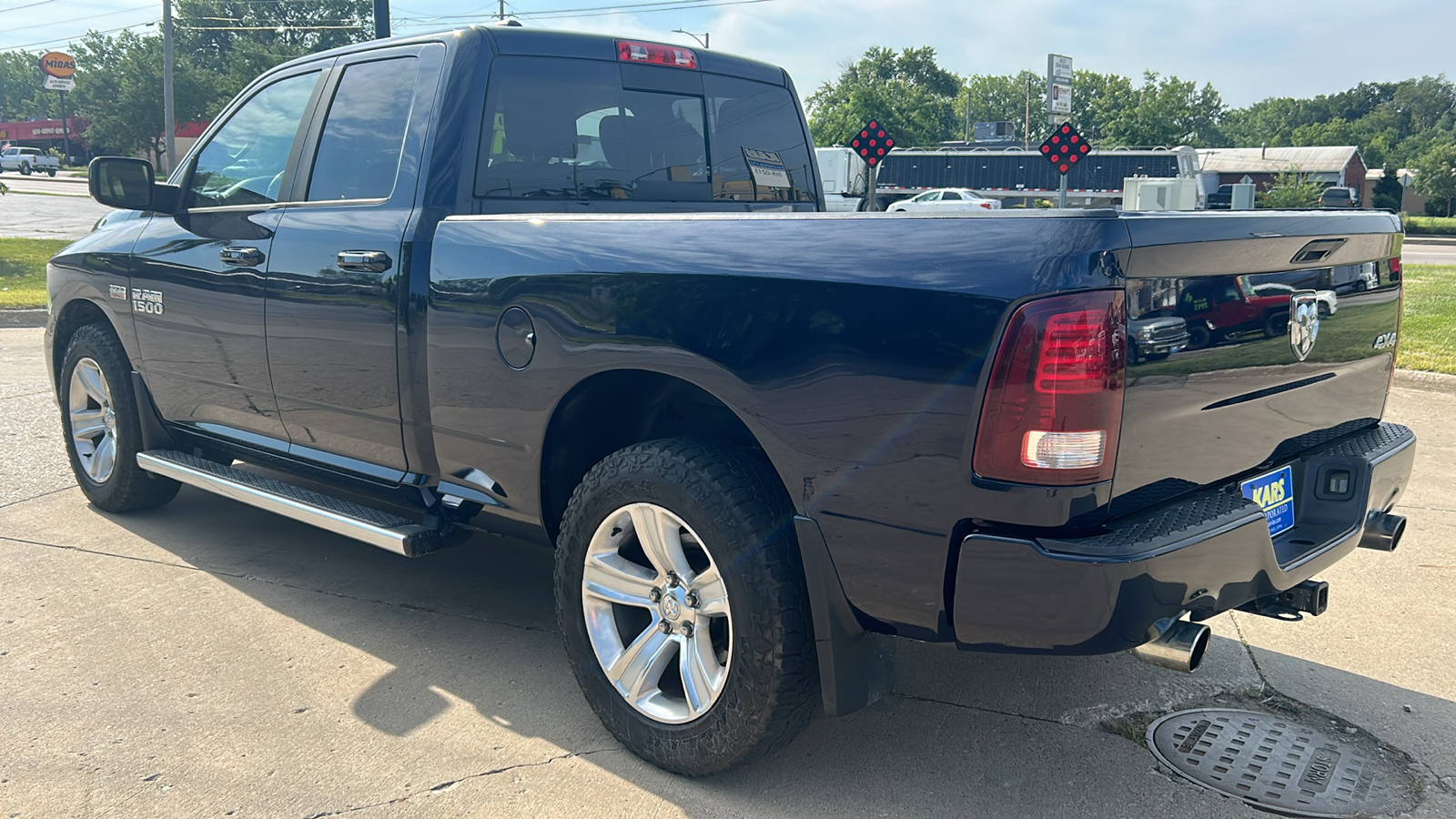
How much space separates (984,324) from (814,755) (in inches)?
55.3

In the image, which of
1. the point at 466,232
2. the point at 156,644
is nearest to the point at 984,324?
the point at 466,232

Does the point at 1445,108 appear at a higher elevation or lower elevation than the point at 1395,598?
higher

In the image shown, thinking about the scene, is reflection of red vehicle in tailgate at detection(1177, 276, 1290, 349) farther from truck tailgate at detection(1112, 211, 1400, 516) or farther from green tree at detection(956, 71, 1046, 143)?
green tree at detection(956, 71, 1046, 143)

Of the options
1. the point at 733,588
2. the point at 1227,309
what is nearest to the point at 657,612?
the point at 733,588

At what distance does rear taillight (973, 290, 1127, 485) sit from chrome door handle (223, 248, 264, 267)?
2847 mm

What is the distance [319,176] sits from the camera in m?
3.98

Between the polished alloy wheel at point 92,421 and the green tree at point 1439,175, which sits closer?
the polished alloy wheel at point 92,421

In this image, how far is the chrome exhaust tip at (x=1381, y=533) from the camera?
3.11 metres

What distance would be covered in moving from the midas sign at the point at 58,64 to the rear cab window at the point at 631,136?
109m

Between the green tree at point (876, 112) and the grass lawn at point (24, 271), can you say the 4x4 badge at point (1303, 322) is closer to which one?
the grass lawn at point (24, 271)

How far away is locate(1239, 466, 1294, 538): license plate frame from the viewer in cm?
275

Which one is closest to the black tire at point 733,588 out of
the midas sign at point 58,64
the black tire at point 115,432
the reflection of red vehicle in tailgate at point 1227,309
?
the reflection of red vehicle in tailgate at point 1227,309

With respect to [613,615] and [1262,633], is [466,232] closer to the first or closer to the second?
[613,615]

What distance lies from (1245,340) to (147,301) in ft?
13.4
